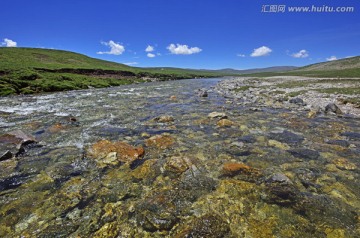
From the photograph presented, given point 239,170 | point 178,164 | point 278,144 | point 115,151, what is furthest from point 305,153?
point 115,151

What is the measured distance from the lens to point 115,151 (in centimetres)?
848

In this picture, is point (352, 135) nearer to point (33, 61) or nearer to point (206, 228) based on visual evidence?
point (206, 228)

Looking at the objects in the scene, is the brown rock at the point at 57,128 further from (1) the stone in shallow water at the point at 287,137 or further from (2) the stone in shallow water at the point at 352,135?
(2) the stone in shallow water at the point at 352,135

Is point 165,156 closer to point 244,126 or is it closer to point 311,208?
point 311,208

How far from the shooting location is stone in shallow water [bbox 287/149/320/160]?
8.08m

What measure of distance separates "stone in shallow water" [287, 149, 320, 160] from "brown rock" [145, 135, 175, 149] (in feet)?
16.7

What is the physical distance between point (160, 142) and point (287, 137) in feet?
20.1

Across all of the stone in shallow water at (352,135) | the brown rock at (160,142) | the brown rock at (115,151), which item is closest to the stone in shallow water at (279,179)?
the brown rock at (160,142)

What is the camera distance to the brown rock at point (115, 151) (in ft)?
26.5

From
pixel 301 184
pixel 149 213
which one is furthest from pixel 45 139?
pixel 301 184

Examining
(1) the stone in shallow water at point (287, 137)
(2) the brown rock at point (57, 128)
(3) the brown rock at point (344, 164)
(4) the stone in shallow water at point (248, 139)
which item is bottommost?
(3) the brown rock at point (344, 164)

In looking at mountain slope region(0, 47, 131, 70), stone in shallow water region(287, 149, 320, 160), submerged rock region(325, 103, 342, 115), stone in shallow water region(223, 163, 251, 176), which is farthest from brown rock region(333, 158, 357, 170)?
mountain slope region(0, 47, 131, 70)

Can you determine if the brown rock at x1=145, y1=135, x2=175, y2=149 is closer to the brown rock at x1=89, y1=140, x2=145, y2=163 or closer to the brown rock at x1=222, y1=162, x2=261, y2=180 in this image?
the brown rock at x1=89, y1=140, x2=145, y2=163

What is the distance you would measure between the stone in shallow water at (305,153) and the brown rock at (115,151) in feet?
19.9
